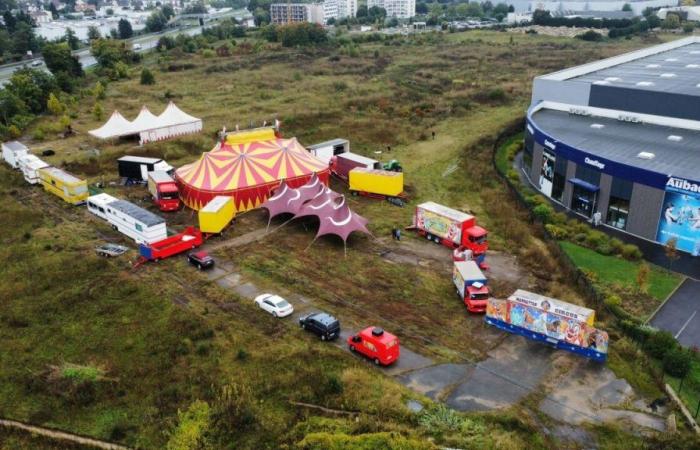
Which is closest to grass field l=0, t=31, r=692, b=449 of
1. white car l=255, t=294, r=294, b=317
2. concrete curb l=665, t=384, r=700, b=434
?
white car l=255, t=294, r=294, b=317

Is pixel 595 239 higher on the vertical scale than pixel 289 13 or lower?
lower

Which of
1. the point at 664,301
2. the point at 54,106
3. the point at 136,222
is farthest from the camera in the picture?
the point at 54,106

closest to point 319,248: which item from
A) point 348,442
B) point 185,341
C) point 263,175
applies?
point 263,175

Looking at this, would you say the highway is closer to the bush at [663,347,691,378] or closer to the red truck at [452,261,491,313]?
the red truck at [452,261,491,313]

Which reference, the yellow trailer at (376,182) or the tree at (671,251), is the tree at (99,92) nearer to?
the yellow trailer at (376,182)

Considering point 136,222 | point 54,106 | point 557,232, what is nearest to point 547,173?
point 557,232

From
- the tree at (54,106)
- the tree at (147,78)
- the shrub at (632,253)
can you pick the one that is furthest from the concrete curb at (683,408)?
the tree at (147,78)

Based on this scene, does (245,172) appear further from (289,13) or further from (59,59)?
(289,13)
